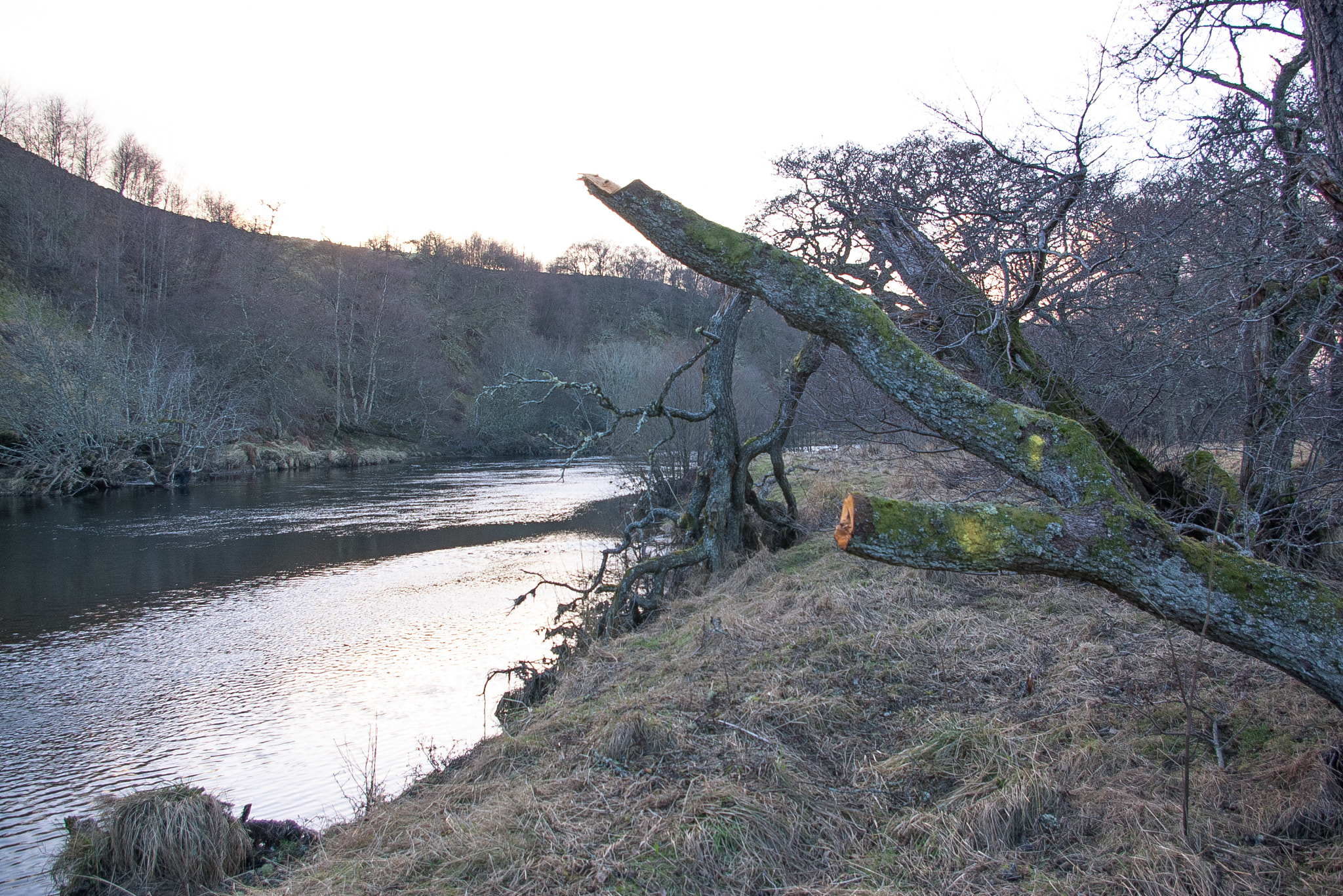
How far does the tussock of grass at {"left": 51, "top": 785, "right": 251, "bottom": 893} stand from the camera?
191 inches

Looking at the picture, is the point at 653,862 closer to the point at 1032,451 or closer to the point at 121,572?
the point at 1032,451

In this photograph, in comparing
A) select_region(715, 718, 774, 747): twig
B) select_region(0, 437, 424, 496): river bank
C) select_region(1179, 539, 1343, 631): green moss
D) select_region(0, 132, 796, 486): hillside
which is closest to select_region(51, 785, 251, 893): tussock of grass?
select_region(715, 718, 774, 747): twig

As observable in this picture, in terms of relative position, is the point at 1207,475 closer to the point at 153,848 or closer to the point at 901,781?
the point at 901,781

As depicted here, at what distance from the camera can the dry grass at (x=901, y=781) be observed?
300 cm

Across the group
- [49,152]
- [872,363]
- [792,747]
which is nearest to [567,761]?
[792,747]

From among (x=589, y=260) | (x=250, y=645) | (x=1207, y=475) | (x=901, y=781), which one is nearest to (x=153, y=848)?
(x=901, y=781)

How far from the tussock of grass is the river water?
0.68 m

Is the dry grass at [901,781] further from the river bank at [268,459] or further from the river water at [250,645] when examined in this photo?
the river bank at [268,459]

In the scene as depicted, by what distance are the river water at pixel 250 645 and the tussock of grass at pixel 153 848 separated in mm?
677

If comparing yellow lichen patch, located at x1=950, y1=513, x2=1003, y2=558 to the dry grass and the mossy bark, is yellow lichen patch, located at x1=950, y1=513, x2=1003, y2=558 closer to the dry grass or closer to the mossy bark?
the mossy bark

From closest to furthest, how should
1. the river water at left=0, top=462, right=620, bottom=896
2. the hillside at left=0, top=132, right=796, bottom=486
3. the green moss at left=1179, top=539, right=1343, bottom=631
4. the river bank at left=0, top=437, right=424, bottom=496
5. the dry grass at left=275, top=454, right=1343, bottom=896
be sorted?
the green moss at left=1179, top=539, right=1343, bottom=631 < the dry grass at left=275, top=454, right=1343, bottom=896 < the river water at left=0, top=462, right=620, bottom=896 < the river bank at left=0, top=437, right=424, bottom=496 < the hillside at left=0, top=132, right=796, bottom=486

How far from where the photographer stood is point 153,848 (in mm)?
4844

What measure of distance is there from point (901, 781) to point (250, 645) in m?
9.71

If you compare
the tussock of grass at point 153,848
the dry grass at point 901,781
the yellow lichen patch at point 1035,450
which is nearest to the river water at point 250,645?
the tussock of grass at point 153,848
